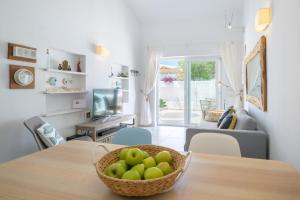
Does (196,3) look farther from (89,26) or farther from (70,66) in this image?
(70,66)

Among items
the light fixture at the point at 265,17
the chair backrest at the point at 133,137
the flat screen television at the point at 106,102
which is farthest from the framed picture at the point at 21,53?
the light fixture at the point at 265,17

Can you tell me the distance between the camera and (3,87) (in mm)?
2598

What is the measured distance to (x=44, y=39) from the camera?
3.16 meters

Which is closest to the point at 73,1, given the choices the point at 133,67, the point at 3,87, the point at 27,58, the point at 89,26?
the point at 89,26

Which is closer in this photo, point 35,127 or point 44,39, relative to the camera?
point 35,127

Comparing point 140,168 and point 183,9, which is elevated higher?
point 183,9

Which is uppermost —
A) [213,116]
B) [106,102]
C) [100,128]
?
[106,102]

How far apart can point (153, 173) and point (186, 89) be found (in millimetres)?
5689

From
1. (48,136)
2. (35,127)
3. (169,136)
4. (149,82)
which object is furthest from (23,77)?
(149,82)

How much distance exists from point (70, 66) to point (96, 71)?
25.0 inches

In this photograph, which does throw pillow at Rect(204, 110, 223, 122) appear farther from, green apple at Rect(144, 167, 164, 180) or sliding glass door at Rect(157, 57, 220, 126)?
green apple at Rect(144, 167, 164, 180)

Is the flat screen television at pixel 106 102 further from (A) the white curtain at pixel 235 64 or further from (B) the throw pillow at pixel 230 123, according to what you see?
(A) the white curtain at pixel 235 64

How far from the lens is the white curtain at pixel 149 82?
628cm

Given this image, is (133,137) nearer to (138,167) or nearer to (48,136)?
(138,167)
